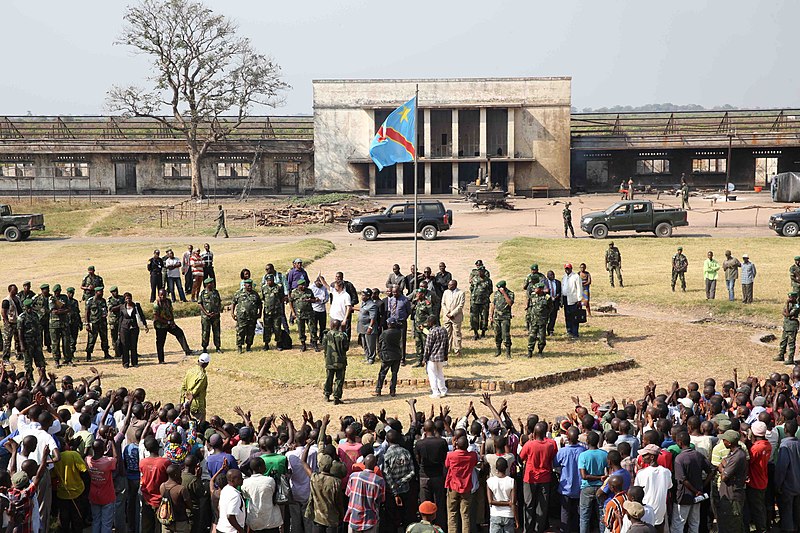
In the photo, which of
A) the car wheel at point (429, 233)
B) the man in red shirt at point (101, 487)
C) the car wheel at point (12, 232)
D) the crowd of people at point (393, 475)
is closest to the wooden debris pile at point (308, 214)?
the car wheel at point (429, 233)

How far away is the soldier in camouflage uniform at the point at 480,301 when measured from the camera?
60.3 ft

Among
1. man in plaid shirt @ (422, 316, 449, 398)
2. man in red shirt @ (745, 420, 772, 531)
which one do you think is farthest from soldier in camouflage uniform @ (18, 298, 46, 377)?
man in red shirt @ (745, 420, 772, 531)

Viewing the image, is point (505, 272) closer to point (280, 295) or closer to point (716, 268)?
point (716, 268)

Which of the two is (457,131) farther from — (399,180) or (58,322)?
(58,322)

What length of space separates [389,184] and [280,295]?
137ft

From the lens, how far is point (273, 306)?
18.1 m

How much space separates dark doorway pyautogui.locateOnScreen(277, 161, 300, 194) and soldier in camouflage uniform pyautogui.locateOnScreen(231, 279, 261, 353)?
43.5 metres

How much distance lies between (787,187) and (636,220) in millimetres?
16275

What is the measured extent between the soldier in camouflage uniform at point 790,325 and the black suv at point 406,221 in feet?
67.0

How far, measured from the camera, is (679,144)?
192 ft

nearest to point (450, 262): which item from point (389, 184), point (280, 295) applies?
point (280, 295)

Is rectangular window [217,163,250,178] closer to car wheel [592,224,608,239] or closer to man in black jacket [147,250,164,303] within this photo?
car wheel [592,224,608,239]

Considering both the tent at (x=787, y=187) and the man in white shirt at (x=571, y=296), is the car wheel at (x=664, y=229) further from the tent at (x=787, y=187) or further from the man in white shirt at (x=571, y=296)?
the man in white shirt at (x=571, y=296)

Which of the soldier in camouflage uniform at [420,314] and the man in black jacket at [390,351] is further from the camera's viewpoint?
the soldier in camouflage uniform at [420,314]
